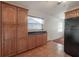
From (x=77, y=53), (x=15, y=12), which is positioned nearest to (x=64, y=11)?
(x=77, y=53)

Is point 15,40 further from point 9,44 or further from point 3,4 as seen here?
point 3,4

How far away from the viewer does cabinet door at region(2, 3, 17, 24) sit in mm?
3029

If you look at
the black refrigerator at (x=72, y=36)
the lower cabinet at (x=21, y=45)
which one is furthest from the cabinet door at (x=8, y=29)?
the black refrigerator at (x=72, y=36)

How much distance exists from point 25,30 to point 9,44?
0.84 meters

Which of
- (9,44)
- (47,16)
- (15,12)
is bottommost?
(9,44)

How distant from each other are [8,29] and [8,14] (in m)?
0.47

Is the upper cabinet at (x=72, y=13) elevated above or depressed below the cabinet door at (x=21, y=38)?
above

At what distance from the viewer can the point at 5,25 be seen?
10.2ft

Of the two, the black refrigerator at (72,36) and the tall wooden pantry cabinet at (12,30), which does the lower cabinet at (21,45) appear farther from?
the black refrigerator at (72,36)

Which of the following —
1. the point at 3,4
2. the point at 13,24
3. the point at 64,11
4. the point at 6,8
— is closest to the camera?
the point at 64,11

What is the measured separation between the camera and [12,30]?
334 centimetres

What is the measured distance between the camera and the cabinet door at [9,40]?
3088 mm

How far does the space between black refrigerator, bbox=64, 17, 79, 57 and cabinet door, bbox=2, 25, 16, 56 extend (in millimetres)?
1666

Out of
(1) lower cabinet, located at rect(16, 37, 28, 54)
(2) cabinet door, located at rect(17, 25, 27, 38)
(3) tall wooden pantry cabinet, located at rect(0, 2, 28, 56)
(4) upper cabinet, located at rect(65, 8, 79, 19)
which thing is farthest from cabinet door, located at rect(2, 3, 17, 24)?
(4) upper cabinet, located at rect(65, 8, 79, 19)
